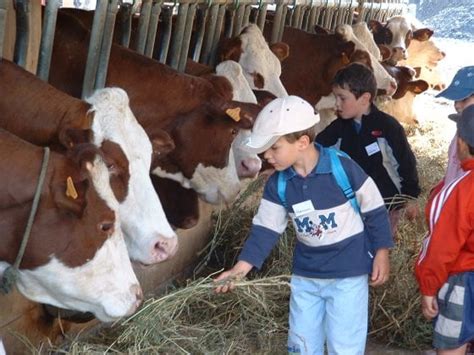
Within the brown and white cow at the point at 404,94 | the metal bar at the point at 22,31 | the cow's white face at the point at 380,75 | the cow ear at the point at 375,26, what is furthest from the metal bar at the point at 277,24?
the cow ear at the point at 375,26

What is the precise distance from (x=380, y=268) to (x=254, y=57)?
2893 millimetres

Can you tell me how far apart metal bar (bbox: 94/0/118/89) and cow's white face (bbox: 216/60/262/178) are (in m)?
1.12

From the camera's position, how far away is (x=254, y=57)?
20.9ft

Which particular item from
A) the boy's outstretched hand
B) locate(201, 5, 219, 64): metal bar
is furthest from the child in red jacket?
locate(201, 5, 219, 64): metal bar

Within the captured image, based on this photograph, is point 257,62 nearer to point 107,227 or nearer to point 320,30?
point 320,30

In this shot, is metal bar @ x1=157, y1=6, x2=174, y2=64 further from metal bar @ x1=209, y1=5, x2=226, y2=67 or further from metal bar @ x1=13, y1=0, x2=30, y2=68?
metal bar @ x1=13, y1=0, x2=30, y2=68

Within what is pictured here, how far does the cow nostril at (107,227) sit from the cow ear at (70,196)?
0.38ft

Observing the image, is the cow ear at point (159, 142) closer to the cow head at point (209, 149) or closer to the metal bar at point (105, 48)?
the metal bar at point (105, 48)

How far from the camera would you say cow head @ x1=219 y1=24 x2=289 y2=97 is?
20.6ft

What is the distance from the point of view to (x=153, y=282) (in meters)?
5.38

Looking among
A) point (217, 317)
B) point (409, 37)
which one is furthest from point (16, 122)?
point (409, 37)

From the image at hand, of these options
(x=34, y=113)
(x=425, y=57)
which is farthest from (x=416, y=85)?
(x=34, y=113)

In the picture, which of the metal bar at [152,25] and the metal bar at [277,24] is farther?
the metal bar at [277,24]

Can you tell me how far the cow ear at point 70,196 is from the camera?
3.02m
